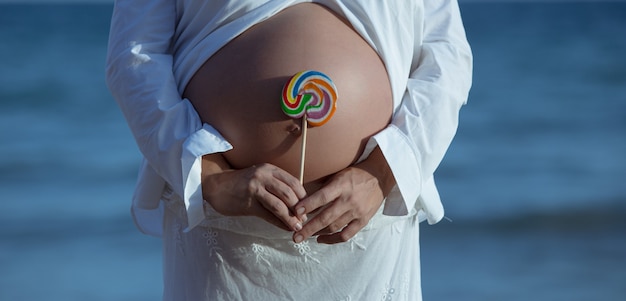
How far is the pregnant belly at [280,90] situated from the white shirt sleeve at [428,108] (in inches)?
1.8

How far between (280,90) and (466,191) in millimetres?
3735

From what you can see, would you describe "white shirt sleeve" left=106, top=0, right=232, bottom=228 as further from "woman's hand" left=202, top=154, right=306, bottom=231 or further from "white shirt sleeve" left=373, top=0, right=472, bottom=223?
"white shirt sleeve" left=373, top=0, right=472, bottom=223

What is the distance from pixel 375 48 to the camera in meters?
1.58

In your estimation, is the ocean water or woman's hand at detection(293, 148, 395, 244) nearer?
woman's hand at detection(293, 148, 395, 244)

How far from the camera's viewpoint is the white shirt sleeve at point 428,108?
59.4 inches

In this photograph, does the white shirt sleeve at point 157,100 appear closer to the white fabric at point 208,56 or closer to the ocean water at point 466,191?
the white fabric at point 208,56

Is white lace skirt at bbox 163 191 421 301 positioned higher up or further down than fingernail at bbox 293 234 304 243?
further down

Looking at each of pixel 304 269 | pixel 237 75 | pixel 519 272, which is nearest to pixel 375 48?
pixel 237 75

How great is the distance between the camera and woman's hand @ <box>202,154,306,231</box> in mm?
1413

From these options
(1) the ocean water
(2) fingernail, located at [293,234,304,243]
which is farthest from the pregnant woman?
(1) the ocean water

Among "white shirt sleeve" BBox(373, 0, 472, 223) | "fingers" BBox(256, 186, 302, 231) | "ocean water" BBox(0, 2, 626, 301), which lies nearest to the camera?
"fingers" BBox(256, 186, 302, 231)

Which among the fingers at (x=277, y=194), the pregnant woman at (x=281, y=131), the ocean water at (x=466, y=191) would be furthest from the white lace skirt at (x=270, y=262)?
the ocean water at (x=466, y=191)

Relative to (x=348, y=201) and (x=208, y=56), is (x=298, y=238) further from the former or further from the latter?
(x=208, y=56)

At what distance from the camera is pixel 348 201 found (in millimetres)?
1448
